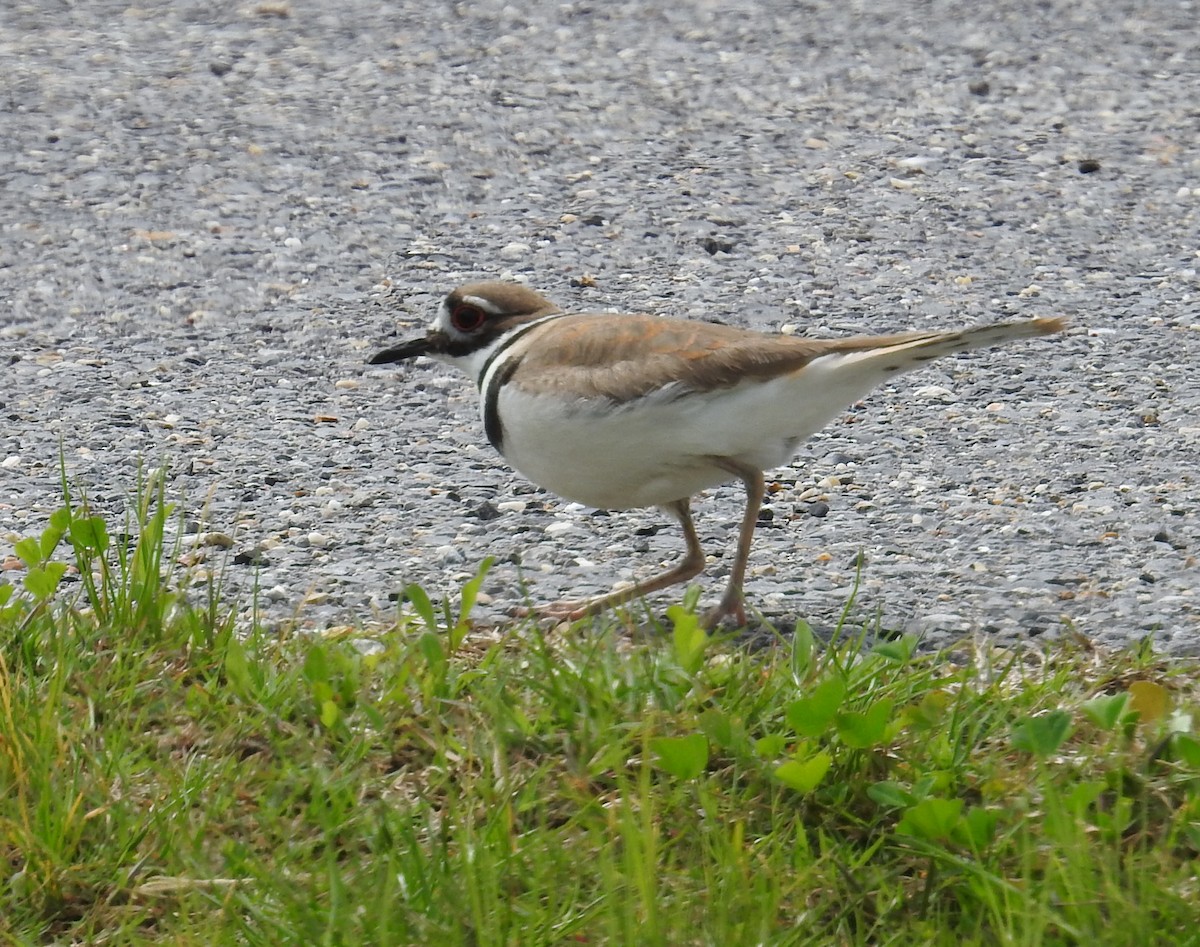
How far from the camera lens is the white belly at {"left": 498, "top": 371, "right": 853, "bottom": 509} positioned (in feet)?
14.2

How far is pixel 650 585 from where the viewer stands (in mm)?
A: 4484

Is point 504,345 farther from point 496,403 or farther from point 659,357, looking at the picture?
point 659,357

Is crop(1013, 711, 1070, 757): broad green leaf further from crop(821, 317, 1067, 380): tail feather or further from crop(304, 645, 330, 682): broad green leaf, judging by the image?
crop(304, 645, 330, 682): broad green leaf

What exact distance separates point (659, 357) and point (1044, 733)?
1498 mm

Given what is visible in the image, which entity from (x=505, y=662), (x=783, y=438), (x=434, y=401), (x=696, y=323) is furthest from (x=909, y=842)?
(x=434, y=401)

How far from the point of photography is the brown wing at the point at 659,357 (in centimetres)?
432

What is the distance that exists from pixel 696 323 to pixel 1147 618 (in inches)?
55.2

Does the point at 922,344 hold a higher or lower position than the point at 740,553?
higher

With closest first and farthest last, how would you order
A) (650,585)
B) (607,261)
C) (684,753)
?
(684,753) → (650,585) → (607,261)

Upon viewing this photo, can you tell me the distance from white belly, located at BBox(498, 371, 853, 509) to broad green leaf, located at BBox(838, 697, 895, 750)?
1.12m

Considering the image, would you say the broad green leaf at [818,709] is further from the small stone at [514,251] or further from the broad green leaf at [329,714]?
the small stone at [514,251]

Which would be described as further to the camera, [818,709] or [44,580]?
[44,580]

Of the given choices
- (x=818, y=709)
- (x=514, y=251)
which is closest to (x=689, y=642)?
(x=818, y=709)

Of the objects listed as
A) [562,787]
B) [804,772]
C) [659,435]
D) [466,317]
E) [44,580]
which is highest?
[466,317]
